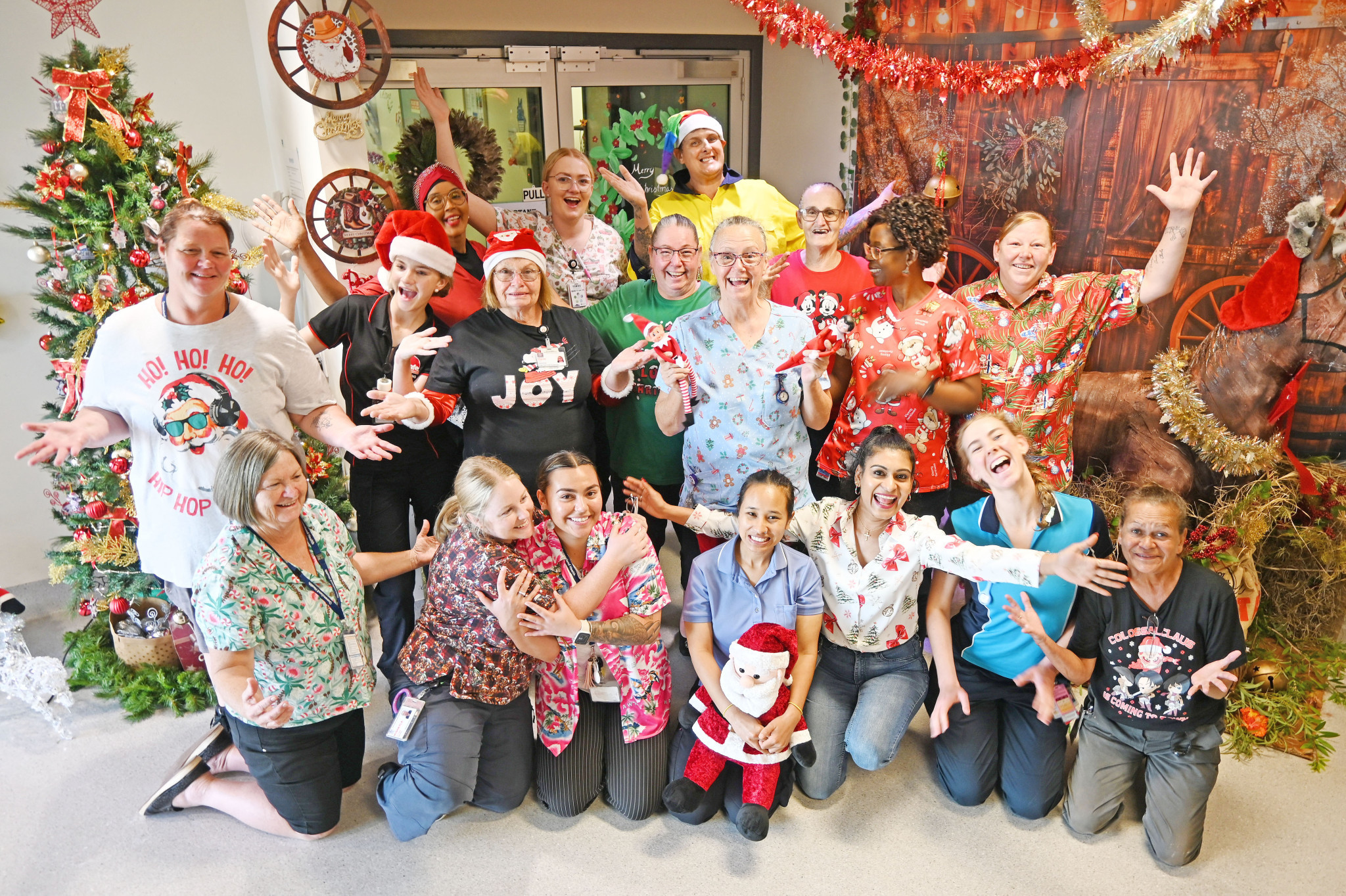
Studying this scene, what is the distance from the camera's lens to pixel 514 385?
285 cm

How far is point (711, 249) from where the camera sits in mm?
2848

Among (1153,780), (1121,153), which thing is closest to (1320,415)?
(1121,153)

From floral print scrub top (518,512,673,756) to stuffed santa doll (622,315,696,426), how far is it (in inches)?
18.4

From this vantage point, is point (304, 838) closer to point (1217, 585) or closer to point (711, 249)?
point (711, 249)

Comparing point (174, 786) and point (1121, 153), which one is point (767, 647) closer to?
point (174, 786)

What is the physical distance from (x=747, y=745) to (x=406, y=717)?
3.23 feet

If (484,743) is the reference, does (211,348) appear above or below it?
above

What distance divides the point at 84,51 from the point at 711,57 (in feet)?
12.0

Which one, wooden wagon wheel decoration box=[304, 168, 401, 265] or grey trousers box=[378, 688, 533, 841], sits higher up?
wooden wagon wheel decoration box=[304, 168, 401, 265]

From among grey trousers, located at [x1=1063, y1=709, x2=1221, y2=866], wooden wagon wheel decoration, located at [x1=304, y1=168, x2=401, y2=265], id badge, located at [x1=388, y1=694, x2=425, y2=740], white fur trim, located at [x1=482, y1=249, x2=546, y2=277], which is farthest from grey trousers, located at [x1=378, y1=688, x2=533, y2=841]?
wooden wagon wheel decoration, located at [x1=304, y1=168, x2=401, y2=265]

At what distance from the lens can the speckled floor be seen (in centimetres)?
241

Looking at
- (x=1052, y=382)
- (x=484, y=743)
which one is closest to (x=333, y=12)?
(x=484, y=743)

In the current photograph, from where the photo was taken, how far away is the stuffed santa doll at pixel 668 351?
2.77 m

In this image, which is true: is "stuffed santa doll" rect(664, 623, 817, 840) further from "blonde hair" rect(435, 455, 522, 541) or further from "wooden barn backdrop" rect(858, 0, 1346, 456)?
"wooden barn backdrop" rect(858, 0, 1346, 456)
